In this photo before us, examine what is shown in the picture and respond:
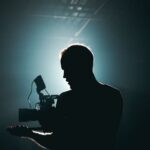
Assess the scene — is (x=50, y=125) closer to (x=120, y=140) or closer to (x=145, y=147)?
(x=145, y=147)

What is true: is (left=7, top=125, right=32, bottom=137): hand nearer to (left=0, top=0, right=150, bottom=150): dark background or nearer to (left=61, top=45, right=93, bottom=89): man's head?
(left=61, top=45, right=93, bottom=89): man's head

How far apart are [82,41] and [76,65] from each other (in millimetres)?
7914

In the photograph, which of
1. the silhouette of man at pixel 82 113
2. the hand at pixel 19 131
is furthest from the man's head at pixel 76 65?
the hand at pixel 19 131

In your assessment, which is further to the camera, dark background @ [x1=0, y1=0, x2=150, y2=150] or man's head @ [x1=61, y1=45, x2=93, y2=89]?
dark background @ [x1=0, y1=0, x2=150, y2=150]

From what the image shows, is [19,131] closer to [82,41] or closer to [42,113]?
[42,113]

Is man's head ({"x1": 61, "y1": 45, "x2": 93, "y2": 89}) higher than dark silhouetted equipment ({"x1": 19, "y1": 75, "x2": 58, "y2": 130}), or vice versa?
man's head ({"x1": 61, "y1": 45, "x2": 93, "y2": 89})

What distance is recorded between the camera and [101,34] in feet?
26.9

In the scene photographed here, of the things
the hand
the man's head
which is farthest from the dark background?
the hand

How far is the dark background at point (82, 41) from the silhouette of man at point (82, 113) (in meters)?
4.28

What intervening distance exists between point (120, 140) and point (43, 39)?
4.60m

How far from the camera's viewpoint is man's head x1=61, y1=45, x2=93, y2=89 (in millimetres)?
1804

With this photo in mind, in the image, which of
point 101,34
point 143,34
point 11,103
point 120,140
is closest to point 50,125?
point 143,34

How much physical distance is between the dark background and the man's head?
4260 mm

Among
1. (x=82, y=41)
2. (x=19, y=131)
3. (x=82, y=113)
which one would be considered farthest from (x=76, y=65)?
(x=82, y=41)
